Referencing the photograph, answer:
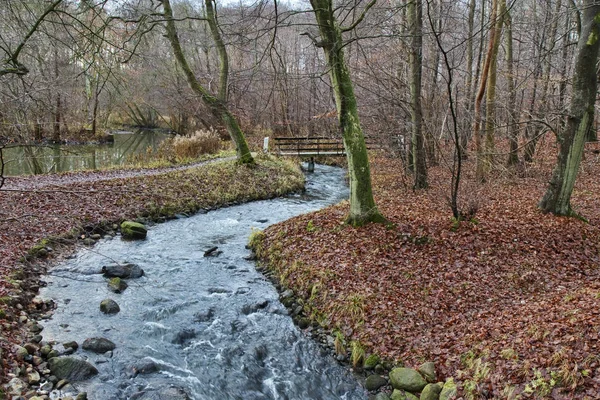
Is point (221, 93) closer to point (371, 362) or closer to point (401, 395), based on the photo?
point (371, 362)

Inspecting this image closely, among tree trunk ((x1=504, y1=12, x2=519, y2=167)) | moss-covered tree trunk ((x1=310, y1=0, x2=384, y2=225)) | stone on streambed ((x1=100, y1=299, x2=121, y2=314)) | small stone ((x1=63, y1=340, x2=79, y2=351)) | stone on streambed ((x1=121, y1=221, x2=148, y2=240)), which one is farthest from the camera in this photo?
tree trunk ((x1=504, y1=12, x2=519, y2=167))

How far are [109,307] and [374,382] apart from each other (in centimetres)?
416

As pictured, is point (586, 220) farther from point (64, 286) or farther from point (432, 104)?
point (64, 286)

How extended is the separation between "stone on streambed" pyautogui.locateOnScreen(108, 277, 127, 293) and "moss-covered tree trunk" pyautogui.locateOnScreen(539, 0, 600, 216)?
8160mm

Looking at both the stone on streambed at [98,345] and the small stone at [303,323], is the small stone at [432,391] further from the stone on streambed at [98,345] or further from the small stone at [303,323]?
the stone on streambed at [98,345]

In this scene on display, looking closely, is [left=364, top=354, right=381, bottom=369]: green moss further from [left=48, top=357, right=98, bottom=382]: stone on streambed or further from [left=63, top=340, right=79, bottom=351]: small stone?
[left=63, top=340, right=79, bottom=351]: small stone

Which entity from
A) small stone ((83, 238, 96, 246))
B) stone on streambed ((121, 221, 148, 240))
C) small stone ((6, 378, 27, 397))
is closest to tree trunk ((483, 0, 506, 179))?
stone on streambed ((121, 221, 148, 240))

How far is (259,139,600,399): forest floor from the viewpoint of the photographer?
4.15 m

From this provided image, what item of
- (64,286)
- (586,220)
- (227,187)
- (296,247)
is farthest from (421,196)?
(64,286)

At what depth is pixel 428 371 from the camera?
15.3 ft

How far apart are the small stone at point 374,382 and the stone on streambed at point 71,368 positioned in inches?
128

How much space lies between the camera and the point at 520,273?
6.27 meters

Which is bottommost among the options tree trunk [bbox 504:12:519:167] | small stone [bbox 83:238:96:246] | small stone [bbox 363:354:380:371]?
small stone [bbox 363:354:380:371]

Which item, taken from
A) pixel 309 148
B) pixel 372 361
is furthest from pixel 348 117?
pixel 309 148
